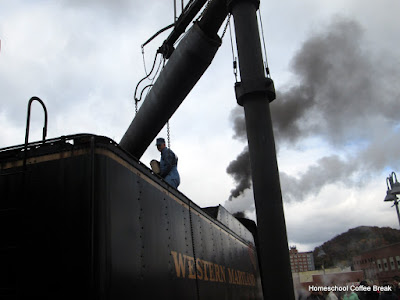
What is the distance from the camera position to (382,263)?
46469 millimetres

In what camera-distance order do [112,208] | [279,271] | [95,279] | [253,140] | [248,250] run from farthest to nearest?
[248,250], [253,140], [279,271], [112,208], [95,279]

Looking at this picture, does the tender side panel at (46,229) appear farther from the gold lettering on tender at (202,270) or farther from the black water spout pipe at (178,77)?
the black water spout pipe at (178,77)

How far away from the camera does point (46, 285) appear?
2.25 m

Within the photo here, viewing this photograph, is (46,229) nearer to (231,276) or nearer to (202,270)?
(202,270)

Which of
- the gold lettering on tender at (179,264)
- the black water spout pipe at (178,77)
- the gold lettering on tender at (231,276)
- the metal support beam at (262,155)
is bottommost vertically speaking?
the gold lettering on tender at (231,276)

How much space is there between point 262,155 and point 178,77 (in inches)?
111

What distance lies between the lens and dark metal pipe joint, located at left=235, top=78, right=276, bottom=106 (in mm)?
4973

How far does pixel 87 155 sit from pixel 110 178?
232mm

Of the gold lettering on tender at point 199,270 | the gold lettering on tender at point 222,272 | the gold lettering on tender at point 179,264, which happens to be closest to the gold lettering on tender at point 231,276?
the gold lettering on tender at point 222,272

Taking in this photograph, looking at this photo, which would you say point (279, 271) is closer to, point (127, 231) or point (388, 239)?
point (127, 231)

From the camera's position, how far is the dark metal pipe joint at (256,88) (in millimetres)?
4973

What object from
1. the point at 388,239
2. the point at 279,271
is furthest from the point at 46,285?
the point at 388,239

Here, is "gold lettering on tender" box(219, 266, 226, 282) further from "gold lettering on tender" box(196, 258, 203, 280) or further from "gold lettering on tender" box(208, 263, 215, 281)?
"gold lettering on tender" box(196, 258, 203, 280)

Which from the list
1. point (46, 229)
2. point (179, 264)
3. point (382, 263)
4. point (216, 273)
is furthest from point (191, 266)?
point (382, 263)
